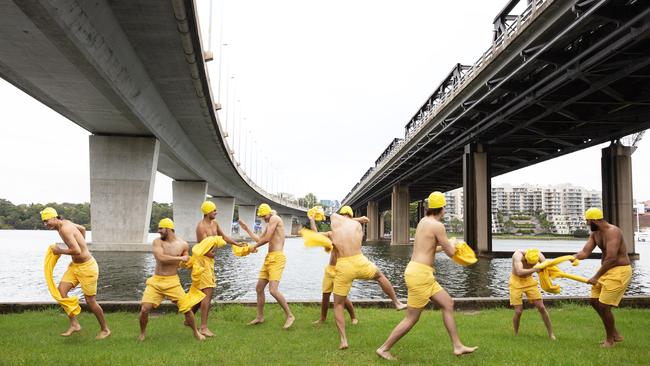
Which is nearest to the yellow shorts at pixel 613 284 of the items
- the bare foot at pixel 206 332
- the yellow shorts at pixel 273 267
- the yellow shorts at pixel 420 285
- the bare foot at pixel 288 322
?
the yellow shorts at pixel 420 285

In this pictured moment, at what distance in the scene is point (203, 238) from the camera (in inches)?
333

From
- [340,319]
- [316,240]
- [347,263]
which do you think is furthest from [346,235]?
[340,319]

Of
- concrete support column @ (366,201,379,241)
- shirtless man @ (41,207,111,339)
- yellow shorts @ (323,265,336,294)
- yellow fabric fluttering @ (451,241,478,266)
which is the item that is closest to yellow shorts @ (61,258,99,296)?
shirtless man @ (41,207,111,339)

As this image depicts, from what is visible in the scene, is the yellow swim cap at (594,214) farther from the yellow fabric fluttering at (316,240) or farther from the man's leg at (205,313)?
the man's leg at (205,313)

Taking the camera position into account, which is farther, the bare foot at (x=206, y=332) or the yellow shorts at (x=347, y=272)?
the bare foot at (x=206, y=332)

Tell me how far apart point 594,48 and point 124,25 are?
17.4 m

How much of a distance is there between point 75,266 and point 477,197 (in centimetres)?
3367

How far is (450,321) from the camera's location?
20.4 feet

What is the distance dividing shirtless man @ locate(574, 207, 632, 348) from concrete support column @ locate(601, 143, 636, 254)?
112 feet

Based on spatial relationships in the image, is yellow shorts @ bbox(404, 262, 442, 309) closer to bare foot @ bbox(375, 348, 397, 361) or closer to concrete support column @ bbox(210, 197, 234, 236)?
bare foot @ bbox(375, 348, 397, 361)

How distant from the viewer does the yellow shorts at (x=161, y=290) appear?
7.41m

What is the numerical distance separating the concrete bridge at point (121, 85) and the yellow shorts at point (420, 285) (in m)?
12.3

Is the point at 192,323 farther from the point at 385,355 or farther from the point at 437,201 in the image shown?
the point at 437,201

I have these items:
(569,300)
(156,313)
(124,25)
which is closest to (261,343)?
(156,313)
